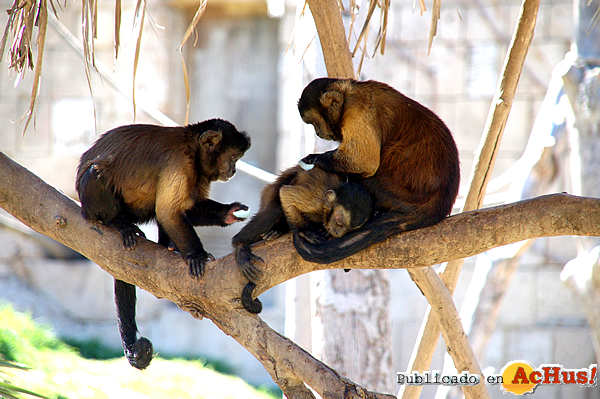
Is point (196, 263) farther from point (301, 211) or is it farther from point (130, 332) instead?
point (130, 332)

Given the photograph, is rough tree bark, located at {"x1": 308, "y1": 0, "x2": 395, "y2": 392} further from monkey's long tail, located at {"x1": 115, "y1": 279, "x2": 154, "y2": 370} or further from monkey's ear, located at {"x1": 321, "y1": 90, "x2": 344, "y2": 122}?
monkey's long tail, located at {"x1": 115, "y1": 279, "x2": 154, "y2": 370}

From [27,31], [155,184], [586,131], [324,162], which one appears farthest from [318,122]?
[586,131]

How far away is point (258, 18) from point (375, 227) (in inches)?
238

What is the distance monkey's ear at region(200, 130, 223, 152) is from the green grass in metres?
2.67

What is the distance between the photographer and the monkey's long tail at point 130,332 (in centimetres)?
279

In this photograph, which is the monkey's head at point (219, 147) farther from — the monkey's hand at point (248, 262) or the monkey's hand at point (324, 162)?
the monkey's hand at point (248, 262)

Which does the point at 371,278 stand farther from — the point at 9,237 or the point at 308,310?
the point at 9,237

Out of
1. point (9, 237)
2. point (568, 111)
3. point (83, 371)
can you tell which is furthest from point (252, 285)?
point (9, 237)

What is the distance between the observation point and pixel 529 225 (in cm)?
211

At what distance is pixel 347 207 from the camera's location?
2.52 m

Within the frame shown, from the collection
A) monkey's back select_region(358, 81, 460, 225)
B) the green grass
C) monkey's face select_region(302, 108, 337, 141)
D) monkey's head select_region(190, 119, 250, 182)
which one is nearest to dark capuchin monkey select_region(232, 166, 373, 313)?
monkey's back select_region(358, 81, 460, 225)

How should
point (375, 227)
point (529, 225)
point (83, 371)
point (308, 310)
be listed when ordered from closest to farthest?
1. point (529, 225)
2. point (375, 227)
3. point (308, 310)
4. point (83, 371)

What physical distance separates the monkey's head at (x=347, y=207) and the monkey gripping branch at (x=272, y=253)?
18 cm

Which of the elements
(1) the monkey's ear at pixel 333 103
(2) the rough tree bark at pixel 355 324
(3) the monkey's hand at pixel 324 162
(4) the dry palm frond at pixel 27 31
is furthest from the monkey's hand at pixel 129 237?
(2) the rough tree bark at pixel 355 324
